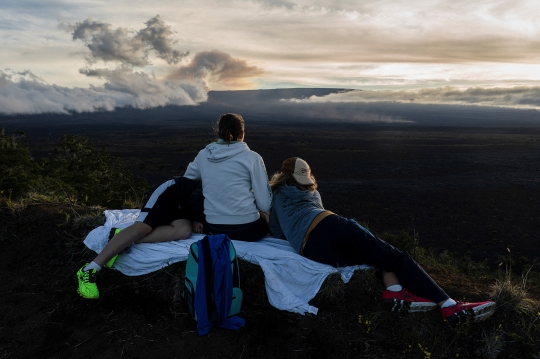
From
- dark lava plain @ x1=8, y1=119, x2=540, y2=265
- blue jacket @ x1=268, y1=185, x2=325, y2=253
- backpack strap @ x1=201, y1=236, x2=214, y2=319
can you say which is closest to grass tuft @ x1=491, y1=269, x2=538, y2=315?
blue jacket @ x1=268, y1=185, x2=325, y2=253

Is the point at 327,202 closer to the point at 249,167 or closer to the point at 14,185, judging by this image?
the point at 14,185

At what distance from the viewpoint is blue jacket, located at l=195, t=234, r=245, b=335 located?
257 centimetres

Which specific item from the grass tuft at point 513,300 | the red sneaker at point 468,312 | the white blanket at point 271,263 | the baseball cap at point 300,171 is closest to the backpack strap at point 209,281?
the white blanket at point 271,263

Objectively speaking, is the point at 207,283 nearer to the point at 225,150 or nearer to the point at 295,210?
the point at 295,210

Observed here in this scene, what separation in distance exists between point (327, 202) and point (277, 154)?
1197 inches

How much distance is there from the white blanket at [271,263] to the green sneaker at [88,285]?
1.05 ft

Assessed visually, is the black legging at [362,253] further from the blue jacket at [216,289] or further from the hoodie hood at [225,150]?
the hoodie hood at [225,150]

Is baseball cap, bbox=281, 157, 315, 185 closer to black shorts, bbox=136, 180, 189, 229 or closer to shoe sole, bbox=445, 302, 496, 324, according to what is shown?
black shorts, bbox=136, 180, 189, 229

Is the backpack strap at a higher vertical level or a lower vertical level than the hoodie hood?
lower

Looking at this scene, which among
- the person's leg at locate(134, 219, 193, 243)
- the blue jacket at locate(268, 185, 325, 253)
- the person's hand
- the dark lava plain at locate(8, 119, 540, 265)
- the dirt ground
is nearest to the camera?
the dirt ground

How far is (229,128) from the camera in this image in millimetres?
3119

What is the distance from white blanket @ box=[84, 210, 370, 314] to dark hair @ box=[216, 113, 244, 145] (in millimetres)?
929

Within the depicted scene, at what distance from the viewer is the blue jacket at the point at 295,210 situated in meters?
3.03

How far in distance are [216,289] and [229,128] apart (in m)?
1.31
